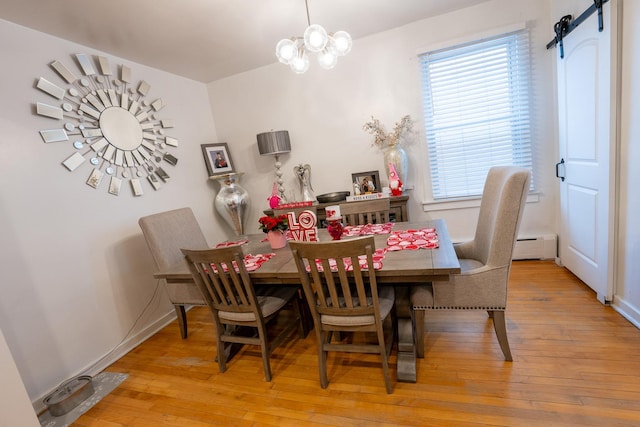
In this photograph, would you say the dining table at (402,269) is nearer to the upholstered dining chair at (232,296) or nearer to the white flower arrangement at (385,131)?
the upholstered dining chair at (232,296)

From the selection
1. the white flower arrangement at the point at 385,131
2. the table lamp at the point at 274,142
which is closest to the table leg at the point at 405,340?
the white flower arrangement at the point at 385,131

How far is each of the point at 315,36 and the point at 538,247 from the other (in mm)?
2809

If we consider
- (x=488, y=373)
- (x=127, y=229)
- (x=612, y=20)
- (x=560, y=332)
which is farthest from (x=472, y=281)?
(x=127, y=229)

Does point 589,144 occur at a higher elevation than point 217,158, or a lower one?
lower

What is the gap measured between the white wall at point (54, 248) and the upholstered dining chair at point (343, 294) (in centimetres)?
180

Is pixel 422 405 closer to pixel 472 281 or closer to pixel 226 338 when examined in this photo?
pixel 472 281

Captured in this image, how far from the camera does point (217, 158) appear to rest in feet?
11.6

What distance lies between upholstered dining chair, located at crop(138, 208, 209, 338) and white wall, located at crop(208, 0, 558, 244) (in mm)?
1258

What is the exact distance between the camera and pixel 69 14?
1.90m

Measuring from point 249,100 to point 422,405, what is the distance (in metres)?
3.33

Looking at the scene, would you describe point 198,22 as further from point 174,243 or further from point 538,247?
point 538,247

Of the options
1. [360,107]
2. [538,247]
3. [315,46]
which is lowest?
[538,247]

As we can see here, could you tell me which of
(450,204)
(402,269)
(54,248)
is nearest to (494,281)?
(402,269)

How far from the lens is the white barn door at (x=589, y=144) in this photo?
1.84 meters
